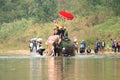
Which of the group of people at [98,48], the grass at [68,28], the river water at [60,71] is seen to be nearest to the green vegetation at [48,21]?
the grass at [68,28]

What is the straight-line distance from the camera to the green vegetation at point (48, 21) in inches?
2210

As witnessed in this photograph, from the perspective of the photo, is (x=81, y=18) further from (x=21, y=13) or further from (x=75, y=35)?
(x=21, y=13)

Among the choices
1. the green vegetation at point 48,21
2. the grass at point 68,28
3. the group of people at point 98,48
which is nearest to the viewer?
the group of people at point 98,48

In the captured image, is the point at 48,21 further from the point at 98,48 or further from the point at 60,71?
the point at 60,71

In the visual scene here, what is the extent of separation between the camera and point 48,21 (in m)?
65.2

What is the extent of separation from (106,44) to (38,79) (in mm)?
38270

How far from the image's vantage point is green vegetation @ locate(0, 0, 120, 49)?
56.1 meters

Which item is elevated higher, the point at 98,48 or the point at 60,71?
the point at 98,48

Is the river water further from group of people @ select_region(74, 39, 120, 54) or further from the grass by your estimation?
the grass

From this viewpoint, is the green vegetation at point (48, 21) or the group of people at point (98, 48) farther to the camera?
the green vegetation at point (48, 21)

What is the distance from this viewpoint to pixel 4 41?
6056 cm

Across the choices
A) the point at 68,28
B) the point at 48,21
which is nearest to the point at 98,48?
the point at 68,28

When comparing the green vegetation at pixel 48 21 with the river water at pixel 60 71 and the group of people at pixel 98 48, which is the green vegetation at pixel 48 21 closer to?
the group of people at pixel 98 48

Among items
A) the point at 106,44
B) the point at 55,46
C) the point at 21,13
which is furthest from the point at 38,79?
the point at 21,13
